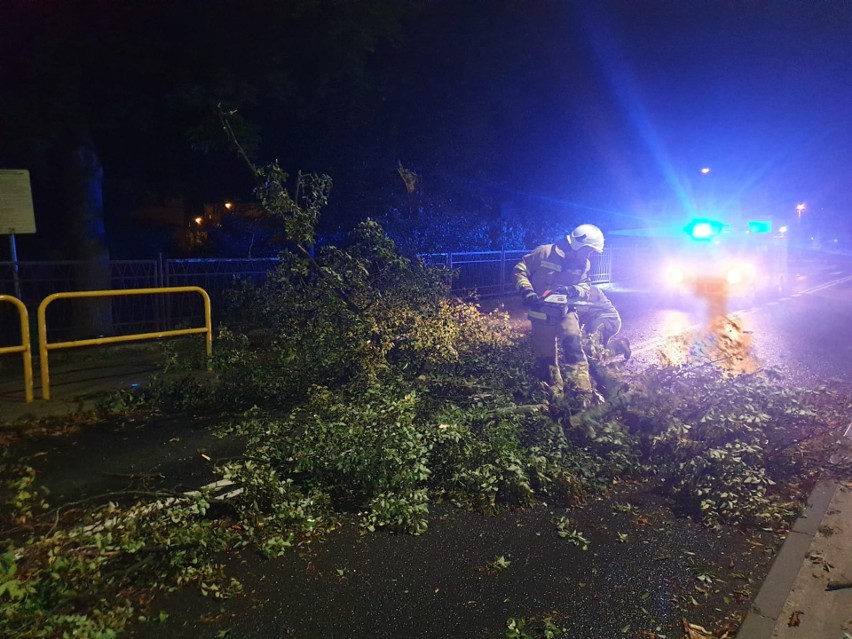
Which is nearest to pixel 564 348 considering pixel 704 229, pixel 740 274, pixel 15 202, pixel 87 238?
pixel 15 202

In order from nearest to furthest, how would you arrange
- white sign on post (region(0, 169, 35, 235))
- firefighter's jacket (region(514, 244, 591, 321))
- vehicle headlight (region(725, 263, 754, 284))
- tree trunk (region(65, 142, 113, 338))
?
firefighter's jacket (region(514, 244, 591, 321)) < white sign on post (region(0, 169, 35, 235)) < tree trunk (region(65, 142, 113, 338)) < vehicle headlight (region(725, 263, 754, 284))

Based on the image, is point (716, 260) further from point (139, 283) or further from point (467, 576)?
point (467, 576)

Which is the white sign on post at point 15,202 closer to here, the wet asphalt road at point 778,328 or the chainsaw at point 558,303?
the chainsaw at point 558,303

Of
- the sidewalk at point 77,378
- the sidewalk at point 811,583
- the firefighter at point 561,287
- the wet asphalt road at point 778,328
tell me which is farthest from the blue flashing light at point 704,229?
the sidewalk at point 77,378

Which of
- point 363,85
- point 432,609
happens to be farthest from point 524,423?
point 363,85

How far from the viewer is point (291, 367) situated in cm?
652

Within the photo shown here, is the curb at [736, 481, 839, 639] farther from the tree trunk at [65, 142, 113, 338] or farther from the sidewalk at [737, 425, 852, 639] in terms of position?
the tree trunk at [65, 142, 113, 338]

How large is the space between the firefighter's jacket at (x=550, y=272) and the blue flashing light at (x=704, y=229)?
10350 mm

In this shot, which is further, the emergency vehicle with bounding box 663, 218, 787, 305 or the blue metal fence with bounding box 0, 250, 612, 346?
the emergency vehicle with bounding box 663, 218, 787, 305

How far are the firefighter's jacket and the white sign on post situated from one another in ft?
21.2

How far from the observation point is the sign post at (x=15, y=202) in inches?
323

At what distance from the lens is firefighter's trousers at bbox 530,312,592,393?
6672 mm

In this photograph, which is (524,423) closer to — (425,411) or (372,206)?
(425,411)

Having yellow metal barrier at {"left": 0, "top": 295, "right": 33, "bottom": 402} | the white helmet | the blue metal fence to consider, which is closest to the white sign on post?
the blue metal fence
